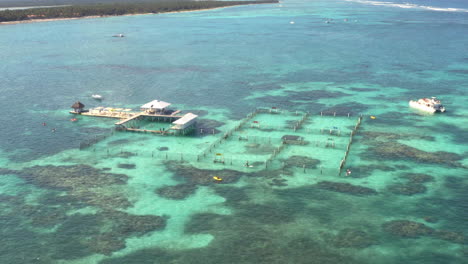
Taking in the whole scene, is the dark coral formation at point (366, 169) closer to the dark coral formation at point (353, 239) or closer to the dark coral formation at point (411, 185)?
the dark coral formation at point (411, 185)

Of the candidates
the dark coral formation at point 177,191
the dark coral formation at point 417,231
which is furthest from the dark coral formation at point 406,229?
the dark coral formation at point 177,191

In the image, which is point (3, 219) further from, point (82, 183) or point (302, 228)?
point (302, 228)

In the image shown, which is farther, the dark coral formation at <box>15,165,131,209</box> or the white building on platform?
the white building on platform

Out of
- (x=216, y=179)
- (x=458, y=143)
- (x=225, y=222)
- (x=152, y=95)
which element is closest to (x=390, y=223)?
(x=225, y=222)

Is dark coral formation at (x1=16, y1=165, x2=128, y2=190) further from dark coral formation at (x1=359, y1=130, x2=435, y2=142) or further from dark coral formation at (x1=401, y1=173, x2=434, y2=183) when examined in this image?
dark coral formation at (x1=359, y1=130, x2=435, y2=142)

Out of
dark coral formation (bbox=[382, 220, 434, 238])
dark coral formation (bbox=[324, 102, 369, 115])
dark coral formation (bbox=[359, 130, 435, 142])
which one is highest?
dark coral formation (bbox=[324, 102, 369, 115])

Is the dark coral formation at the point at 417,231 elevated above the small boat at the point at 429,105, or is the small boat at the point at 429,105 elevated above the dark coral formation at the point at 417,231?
the small boat at the point at 429,105

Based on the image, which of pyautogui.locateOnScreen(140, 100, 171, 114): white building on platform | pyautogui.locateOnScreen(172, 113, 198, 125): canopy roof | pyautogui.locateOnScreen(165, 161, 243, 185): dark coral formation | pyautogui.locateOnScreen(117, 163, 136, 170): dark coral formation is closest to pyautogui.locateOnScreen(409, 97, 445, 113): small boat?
pyautogui.locateOnScreen(172, 113, 198, 125): canopy roof
